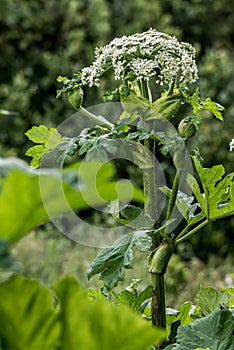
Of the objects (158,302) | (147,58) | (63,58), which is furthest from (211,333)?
(63,58)

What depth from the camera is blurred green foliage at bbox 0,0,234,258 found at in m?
3.91

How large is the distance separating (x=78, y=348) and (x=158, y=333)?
0.13 feet

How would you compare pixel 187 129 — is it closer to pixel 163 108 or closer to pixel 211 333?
pixel 163 108

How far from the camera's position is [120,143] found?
2.35 ft

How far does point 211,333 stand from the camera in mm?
625

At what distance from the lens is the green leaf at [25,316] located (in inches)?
12.4

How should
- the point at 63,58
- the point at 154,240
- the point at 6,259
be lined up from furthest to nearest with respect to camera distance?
→ the point at 63,58, the point at 154,240, the point at 6,259

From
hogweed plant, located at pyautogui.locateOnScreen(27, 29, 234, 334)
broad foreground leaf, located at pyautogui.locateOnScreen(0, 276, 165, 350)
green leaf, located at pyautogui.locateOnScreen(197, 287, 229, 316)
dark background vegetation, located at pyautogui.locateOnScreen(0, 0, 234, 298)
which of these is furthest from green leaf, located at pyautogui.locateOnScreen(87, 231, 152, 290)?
dark background vegetation, located at pyautogui.locateOnScreen(0, 0, 234, 298)

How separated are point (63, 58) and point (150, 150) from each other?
328 centimetres

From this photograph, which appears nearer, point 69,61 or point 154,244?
point 154,244

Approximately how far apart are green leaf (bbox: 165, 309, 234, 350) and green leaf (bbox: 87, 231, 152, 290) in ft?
0.29

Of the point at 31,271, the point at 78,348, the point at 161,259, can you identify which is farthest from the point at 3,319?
the point at 31,271

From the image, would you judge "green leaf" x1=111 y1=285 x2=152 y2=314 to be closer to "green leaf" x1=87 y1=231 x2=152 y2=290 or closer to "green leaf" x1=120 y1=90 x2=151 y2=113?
"green leaf" x1=87 y1=231 x2=152 y2=290

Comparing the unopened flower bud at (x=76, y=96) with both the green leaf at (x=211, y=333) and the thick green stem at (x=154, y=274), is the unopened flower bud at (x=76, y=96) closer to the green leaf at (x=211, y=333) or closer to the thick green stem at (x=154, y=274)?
the thick green stem at (x=154, y=274)
